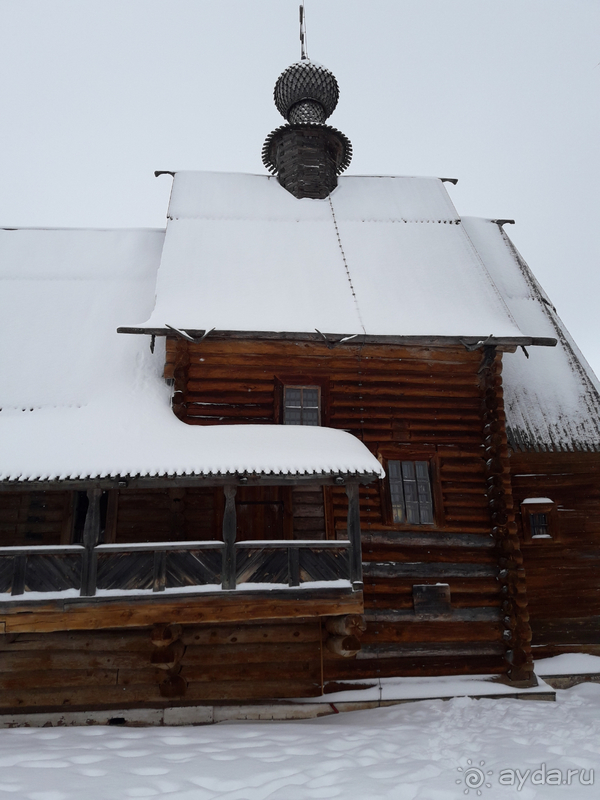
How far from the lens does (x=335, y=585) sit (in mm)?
7055

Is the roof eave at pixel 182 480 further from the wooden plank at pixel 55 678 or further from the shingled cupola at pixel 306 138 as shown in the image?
the shingled cupola at pixel 306 138

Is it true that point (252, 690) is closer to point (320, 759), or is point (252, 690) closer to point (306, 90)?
point (320, 759)

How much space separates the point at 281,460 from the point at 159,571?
82.6 inches

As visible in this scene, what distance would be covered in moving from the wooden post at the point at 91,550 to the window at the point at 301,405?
11.2 feet

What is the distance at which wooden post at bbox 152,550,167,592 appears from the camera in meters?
6.80

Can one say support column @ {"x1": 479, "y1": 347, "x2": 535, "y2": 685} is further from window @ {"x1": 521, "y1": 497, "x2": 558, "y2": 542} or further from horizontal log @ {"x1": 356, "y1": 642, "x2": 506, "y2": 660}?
window @ {"x1": 521, "y1": 497, "x2": 558, "y2": 542}

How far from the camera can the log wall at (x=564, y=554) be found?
10328 mm

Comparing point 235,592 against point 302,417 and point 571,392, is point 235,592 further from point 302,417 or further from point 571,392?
point 571,392

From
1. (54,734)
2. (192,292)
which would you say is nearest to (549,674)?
(54,734)

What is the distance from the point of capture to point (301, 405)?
934 cm

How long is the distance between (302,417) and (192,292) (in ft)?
9.88

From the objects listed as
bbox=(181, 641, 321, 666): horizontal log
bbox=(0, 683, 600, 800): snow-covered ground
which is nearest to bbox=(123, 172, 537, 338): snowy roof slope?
bbox=(181, 641, 321, 666): horizontal log

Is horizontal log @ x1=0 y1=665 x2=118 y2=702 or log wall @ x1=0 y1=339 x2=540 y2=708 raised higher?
log wall @ x1=0 y1=339 x2=540 y2=708

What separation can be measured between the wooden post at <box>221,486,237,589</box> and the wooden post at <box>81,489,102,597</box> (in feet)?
5.28
